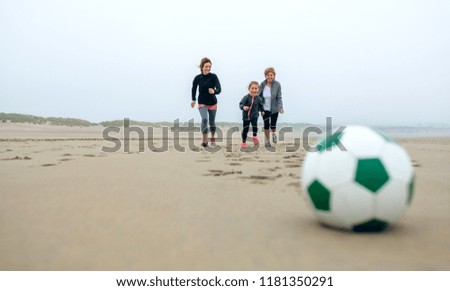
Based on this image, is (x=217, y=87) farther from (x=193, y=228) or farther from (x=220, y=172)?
(x=193, y=228)

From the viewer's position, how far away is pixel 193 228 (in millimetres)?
2352

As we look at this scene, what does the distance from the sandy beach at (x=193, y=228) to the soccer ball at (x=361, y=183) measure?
10 cm

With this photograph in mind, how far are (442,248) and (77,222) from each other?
6.34 feet

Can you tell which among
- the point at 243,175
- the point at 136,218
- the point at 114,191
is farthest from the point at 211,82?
the point at 136,218

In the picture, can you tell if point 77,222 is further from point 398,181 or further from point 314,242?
point 398,181

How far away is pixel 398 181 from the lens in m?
2.29

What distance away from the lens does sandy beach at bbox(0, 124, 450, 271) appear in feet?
6.17

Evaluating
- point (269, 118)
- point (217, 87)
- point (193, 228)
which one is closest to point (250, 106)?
point (217, 87)

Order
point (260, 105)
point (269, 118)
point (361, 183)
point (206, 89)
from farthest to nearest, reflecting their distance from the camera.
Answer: point (269, 118) < point (260, 105) < point (206, 89) < point (361, 183)

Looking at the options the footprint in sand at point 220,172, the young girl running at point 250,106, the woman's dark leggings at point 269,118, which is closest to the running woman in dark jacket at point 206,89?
the young girl running at point 250,106

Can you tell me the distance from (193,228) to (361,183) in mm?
914

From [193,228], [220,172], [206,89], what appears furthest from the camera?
[206,89]

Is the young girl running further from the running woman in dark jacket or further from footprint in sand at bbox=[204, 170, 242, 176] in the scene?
footprint in sand at bbox=[204, 170, 242, 176]

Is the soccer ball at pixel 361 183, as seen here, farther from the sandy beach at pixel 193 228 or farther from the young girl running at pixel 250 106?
the young girl running at pixel 250 106
